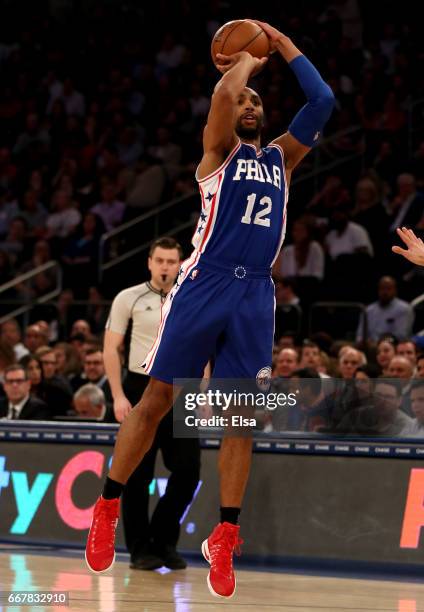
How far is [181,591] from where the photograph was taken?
7.11 m

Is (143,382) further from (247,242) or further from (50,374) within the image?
(50,374)

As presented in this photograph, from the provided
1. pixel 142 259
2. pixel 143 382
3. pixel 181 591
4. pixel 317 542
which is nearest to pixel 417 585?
pixel 317 542

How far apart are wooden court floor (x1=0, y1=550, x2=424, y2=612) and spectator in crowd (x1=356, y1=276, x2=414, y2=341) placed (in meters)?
5.04

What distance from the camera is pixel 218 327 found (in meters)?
6.08

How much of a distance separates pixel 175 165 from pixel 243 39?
426 inches

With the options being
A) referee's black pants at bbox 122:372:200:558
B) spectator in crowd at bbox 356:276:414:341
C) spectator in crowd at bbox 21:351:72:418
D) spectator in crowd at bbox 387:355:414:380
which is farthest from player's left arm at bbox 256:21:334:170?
spectator in crowd at bbox 356:276:414:341

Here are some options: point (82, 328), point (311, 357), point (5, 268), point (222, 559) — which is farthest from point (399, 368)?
point (5, 268)

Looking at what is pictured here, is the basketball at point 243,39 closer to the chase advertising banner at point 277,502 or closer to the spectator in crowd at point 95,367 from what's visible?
the chase advertising banner at point 277,502

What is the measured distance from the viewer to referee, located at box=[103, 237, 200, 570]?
8148 mm

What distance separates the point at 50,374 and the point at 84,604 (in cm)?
578

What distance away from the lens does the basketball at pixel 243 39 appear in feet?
20.3

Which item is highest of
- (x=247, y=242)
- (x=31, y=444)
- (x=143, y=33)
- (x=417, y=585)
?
(x=143, y=33)

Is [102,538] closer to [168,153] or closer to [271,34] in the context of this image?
[271,34]

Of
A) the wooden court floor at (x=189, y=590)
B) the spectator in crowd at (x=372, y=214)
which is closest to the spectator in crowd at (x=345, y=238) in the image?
the spectator in crowd at (x=372, y=214)
